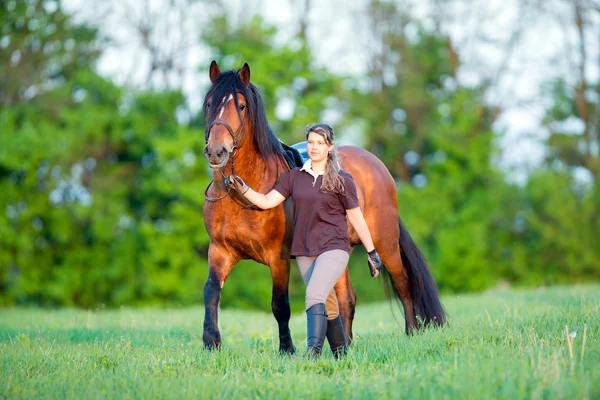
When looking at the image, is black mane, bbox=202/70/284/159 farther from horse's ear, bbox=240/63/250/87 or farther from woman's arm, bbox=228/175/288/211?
woman's arm, bbox=228/175/288/211

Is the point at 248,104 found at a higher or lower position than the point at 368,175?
higher

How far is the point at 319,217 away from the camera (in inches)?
206

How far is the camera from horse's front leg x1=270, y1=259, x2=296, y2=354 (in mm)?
5867

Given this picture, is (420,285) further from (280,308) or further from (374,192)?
(280,308)

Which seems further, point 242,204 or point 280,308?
point 280,308

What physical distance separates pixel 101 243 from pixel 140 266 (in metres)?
1.63

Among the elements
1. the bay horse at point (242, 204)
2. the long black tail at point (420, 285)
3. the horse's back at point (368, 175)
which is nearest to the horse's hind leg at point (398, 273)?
the long black tail at point (420, 285)

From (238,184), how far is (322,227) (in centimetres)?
81

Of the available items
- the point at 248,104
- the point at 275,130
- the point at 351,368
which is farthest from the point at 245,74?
the point at 275,130

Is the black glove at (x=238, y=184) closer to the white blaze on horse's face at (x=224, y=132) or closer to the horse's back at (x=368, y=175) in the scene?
the white blaze on horse's face at (x=224, y=132)

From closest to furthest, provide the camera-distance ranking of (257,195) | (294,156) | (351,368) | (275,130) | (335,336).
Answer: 1. (351,368)
2. (335,336)
3. (257,195)
4. (294,156)
5. (275,130)

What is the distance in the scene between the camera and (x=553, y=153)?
25594 millimetres

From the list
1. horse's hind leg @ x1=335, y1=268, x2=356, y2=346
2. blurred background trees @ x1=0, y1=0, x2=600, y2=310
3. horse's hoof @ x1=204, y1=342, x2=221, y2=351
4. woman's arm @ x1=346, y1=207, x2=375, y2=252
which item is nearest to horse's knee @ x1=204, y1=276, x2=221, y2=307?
horse's hoof @ x1=204, y1=342, x2=221, y2=351

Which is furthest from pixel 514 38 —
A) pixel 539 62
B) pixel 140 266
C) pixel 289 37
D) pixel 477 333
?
pixel 477 333
